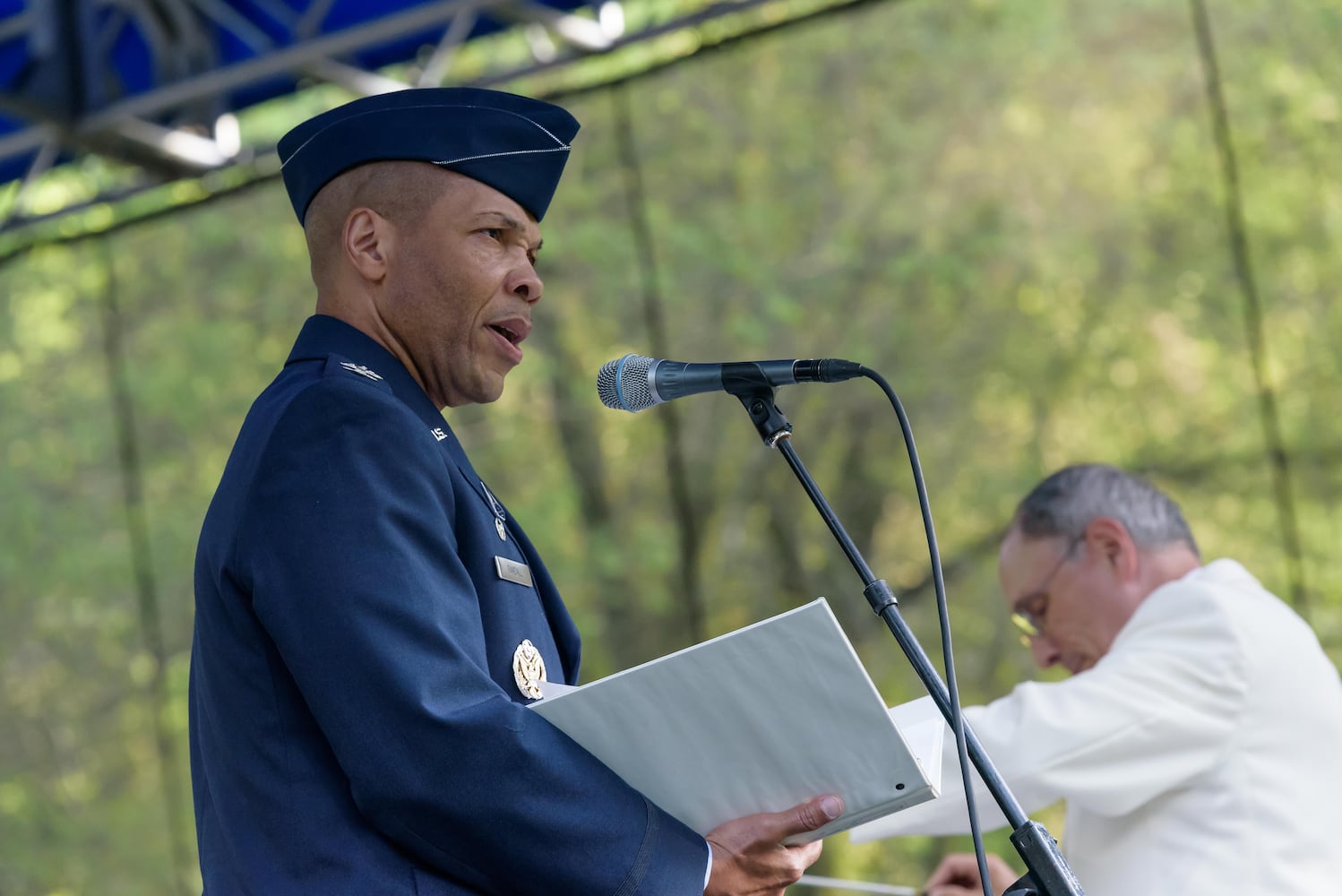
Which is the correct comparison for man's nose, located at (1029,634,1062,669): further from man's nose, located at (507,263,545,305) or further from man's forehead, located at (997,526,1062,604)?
man's nose, located at (507,263,545,305)

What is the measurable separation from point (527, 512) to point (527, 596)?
5685mm

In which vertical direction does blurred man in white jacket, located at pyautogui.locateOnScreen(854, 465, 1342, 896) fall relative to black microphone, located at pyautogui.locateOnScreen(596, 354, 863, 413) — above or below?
below

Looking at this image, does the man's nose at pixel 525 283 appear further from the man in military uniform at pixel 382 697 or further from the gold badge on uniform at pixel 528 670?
the gold badge on uniform at pixel 528 670

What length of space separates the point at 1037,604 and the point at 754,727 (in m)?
1.81

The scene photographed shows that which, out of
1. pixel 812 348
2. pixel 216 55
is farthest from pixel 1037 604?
pixel 812 348

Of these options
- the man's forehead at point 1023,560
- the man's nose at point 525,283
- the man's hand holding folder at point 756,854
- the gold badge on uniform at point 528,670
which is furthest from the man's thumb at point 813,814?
the man's forehead at point 1023,560

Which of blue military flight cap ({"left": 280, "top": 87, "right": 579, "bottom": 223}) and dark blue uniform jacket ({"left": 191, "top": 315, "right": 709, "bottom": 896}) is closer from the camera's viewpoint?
dark blue uniform jacket ({"left": 191, "top": 315, "right": 709, "bottom": 896})

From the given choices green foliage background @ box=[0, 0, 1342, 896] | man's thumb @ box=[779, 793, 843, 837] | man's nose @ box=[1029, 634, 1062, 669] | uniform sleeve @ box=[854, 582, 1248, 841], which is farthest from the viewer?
green foliage background @ box=[0, 0, 1342, 896]

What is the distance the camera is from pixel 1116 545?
3012 millimetres

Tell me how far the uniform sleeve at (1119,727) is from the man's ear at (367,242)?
1345mm

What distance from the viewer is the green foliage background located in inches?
229

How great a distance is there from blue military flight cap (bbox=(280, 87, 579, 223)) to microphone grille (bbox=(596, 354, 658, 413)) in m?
0.24

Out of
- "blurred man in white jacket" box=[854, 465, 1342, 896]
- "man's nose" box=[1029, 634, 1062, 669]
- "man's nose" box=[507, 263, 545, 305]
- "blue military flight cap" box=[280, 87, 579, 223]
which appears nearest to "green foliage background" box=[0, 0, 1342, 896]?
"man's nose" box=[1029, 634, 1062, 669]

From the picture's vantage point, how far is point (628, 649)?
7.29 m
